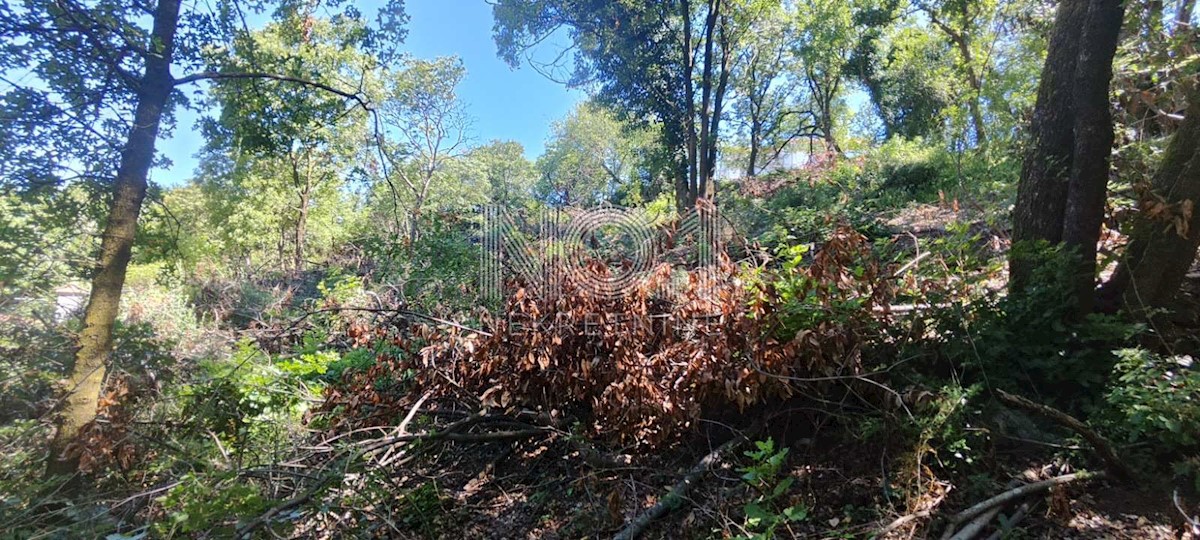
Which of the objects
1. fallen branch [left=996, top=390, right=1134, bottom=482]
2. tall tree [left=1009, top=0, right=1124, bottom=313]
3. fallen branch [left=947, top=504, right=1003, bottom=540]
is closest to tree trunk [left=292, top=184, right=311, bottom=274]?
tall tree [left=1009, top=0, right=1124, bottom=313]

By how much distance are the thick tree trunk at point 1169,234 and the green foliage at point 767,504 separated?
6.40ft

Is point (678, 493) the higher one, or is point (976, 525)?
point (976, 525)

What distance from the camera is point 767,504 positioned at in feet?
7.85

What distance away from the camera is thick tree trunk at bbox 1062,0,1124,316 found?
277cm

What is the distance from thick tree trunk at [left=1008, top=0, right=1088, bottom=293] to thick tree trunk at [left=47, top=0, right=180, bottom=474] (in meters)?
5.07

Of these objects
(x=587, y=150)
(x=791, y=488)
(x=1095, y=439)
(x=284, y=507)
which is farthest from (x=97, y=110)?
(x=587, y=150)

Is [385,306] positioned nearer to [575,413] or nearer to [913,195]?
[575,413]

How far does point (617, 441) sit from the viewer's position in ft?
10.7

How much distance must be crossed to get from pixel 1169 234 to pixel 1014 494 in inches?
65.8

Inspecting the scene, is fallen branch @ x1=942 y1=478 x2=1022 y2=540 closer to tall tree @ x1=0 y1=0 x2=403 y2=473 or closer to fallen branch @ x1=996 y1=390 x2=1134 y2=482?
fallen branch @ x1=996 y1=390 x2=1134 y2=482

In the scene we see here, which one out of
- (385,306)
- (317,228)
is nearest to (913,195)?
(385,306)

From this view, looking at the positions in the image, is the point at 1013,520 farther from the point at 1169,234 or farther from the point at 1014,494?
the point at 1169,234

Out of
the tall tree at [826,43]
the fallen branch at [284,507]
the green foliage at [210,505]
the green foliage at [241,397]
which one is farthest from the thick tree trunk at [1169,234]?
the tall tree at [826,43]

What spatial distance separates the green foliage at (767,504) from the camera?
205cm
